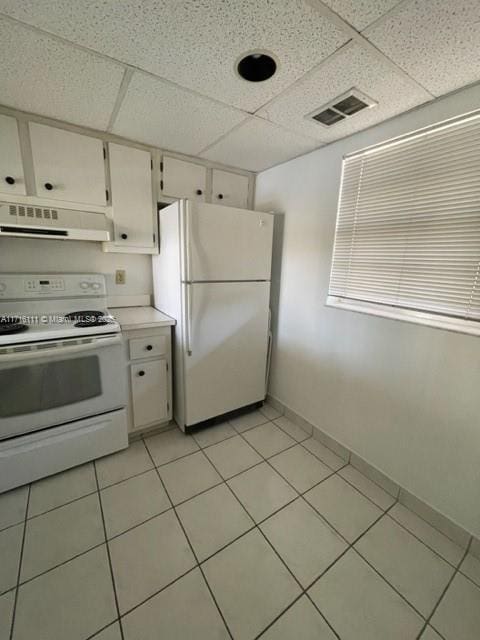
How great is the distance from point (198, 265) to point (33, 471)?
158 centimetres

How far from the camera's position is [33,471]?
4.99 feet

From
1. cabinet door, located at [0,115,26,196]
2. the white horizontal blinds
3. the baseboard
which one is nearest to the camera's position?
the white horizontal blinds

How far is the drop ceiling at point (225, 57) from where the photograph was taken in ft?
2.79

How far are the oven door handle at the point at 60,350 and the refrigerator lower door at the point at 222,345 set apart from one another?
489 mm

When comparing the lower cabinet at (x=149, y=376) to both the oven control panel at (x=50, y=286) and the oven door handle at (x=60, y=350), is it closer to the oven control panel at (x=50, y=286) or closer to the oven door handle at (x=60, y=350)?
the oven door handle at (x=60, y=350)

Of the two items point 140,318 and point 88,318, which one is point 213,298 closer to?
point 140,318

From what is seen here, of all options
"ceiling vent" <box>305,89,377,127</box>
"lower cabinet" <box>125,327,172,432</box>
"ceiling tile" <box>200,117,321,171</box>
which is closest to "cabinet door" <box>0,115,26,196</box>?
"lower cabinet" <box>125,327,172,432</box>

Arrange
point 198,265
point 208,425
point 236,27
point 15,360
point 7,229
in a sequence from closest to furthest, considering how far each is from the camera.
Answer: point 236,27 → point 15,360 → point 7,229 → point 198,265 → point 208,425

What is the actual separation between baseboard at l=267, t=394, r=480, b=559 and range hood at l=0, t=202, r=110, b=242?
211 cm

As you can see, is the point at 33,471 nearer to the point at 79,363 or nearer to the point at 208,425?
the point at 79,363

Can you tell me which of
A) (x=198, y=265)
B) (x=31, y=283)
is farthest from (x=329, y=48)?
(x=31, y=283)

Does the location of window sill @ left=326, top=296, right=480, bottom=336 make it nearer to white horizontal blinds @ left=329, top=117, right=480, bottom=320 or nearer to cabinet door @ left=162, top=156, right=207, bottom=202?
white horizontal blinds @ left=329, top=117, right=480, bottom=320

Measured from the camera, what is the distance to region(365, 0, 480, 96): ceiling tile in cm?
81

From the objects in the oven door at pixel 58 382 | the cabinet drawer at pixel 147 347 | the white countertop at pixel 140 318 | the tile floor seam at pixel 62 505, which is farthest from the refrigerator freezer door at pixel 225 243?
the tile floor seam at pixel 62 505
